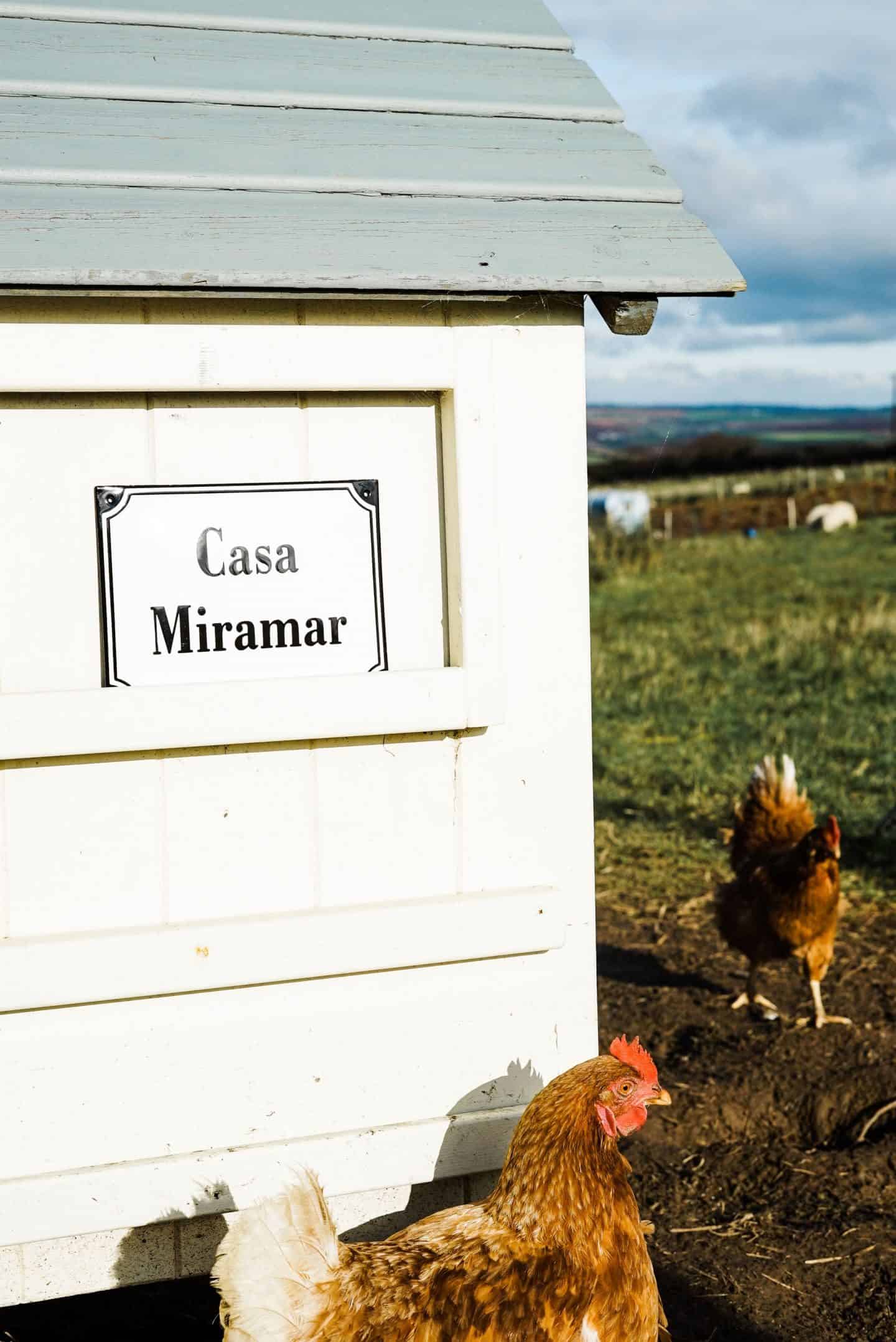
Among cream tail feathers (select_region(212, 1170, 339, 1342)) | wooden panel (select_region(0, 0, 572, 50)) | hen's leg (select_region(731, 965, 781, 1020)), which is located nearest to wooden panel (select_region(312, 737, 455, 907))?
cream tail feathers (select_region(212, 1170, 339, 1342))

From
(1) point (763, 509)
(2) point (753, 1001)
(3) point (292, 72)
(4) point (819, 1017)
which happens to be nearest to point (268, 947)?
(3) point (292, 72)

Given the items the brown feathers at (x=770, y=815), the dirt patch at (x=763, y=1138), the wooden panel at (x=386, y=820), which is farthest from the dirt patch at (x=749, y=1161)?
the wooden panel at (x=386, y=820)

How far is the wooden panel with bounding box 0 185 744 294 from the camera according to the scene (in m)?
2.20

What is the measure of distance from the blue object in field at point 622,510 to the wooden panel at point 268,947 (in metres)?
23.7

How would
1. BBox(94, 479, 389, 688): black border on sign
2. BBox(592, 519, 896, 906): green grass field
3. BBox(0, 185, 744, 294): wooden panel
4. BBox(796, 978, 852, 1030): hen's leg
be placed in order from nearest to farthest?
BBox(0, 185, 744, 294): wooden panel → BBox(94, 479, 389, 688): black border on sign → BBox(796, 978, 852, 1030): hen's leg → BBox(592, 519, 896, 906): green grass field

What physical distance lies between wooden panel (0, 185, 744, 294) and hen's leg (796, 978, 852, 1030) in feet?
11.7

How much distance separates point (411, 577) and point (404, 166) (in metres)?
0.83

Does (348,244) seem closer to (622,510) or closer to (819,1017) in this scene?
(819,1017)

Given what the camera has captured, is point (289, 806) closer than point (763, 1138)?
Yes

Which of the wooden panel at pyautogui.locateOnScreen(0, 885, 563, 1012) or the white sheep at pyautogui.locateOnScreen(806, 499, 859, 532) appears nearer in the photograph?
the wooden panel at pyautogui.locateOnScreen(0, 885, 563, 1012)

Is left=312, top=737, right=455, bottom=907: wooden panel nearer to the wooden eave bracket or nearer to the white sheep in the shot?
the wooden eave bracket

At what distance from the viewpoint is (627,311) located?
99.0 inches

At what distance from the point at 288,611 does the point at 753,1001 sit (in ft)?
12.0

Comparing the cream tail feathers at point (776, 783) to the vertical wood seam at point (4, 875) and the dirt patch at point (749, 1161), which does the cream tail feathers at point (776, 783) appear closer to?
the dirt patch at point (749, 1161)
